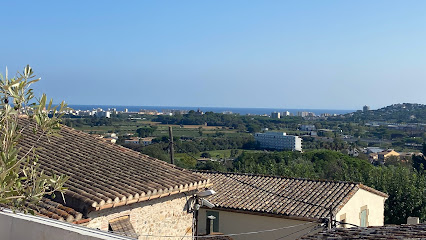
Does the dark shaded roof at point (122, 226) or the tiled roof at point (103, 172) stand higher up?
the tiled roof at point (103, 172)

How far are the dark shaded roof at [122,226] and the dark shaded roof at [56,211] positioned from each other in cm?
76

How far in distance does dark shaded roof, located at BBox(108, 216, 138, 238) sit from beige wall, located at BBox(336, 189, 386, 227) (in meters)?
8.17

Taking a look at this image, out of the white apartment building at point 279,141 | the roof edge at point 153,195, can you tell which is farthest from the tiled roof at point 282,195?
the white apartment building at point 279,141

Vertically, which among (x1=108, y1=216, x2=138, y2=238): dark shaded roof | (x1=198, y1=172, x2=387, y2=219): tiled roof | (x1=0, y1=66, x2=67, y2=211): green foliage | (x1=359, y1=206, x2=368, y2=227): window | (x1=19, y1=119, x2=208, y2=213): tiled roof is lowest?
(x1=359, y1=206, x2=368, y2=227): window

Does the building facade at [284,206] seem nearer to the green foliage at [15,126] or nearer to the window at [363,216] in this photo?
the window at [363,216]

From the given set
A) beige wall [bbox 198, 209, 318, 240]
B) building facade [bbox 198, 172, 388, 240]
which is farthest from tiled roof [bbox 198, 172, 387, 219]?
beige wall [bbox 198, 209, 318, 240]

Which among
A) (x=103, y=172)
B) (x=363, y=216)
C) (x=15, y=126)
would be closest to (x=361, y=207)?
(x=363, y=216)

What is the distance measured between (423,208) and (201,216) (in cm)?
1028

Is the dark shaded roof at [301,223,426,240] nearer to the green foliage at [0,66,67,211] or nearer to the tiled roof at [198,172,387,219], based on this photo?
the green foliage at [0,66,67,211]

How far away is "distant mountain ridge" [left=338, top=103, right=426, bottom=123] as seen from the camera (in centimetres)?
11656

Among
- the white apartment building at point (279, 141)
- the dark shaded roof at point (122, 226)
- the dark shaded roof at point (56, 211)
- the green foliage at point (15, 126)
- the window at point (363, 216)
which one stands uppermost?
the green foliage at point (15, 126)

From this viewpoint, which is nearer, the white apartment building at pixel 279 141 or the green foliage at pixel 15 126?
the green foliage at pixel 15 126

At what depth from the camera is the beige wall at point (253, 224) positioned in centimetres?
1466

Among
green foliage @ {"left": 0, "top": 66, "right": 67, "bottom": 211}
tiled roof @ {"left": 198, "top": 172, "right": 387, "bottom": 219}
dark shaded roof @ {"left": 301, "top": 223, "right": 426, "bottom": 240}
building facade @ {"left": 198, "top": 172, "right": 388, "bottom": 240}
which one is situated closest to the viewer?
green foliage @ {"left": 0, "top": 66, "right": 67, "bottom": 211}
